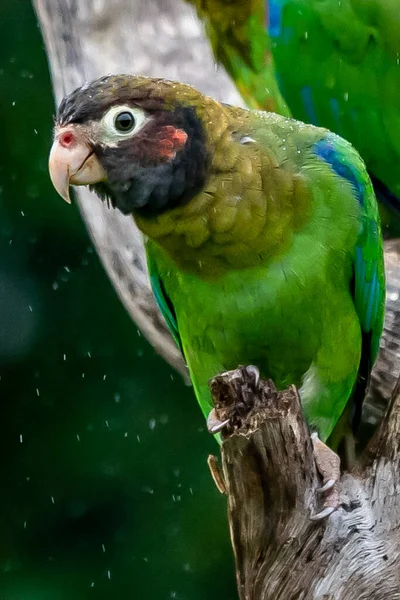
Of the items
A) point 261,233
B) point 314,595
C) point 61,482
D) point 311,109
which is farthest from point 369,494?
point 61,482

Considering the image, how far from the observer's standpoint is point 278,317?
5.27 ft

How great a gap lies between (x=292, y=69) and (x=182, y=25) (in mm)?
267

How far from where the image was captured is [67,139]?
55.4 inches

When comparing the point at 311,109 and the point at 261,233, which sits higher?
the point at 261,233

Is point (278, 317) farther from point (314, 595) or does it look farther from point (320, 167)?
point (314, 595)

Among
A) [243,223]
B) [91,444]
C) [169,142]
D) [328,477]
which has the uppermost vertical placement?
[169,142]

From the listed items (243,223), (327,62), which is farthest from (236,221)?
(327,62)

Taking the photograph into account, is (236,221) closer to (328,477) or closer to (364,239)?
(364,239)

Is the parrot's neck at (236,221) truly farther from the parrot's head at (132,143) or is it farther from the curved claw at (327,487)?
the curved claw at (327,487)

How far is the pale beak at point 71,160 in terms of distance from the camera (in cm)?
141

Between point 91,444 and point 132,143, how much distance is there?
5.49ft

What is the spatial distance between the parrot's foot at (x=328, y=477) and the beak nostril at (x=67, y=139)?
1.85 ft

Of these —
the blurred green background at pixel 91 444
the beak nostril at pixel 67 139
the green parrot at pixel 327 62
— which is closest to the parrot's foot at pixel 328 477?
the beak nostril at pixel 67 139

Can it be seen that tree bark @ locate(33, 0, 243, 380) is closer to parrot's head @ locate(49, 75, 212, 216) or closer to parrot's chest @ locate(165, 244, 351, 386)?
parrot's chest @ locate(165, 244, 351, 386)
